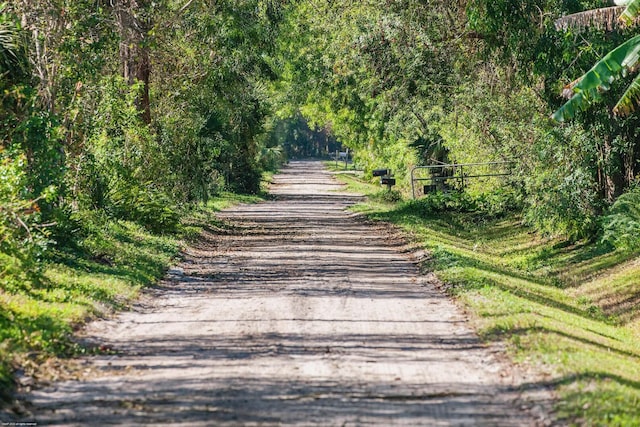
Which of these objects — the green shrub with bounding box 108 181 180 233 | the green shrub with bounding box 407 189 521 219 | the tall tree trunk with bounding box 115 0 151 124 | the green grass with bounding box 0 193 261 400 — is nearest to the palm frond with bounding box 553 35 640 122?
the green grass with bounding box 0 193 261 400

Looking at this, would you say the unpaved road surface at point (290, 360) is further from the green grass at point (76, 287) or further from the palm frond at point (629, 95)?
the palm frond at point (629, 95)

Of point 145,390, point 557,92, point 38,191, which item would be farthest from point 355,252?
point 145,390

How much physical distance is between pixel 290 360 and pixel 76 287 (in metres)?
4.92

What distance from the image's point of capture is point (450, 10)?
2772 centimetres

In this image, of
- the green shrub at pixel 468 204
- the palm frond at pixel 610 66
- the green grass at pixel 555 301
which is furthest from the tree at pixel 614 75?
the green shrub at pixel 468 204

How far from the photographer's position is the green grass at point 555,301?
873 centimetres

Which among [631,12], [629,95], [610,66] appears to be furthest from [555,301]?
[631,12]

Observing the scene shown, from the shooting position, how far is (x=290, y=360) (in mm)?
10070

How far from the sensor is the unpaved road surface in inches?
316

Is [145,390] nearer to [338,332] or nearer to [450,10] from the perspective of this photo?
[338,332]

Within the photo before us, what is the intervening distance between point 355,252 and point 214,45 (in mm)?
9613

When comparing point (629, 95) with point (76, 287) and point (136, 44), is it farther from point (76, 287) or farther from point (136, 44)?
point (136, 44)

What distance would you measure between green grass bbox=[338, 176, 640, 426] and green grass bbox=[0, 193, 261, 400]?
4775 mm

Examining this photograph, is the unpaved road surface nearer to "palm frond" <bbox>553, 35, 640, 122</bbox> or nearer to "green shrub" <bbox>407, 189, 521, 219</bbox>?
"palm frond" <bbox>553, 35, 640, 122</bbox>
